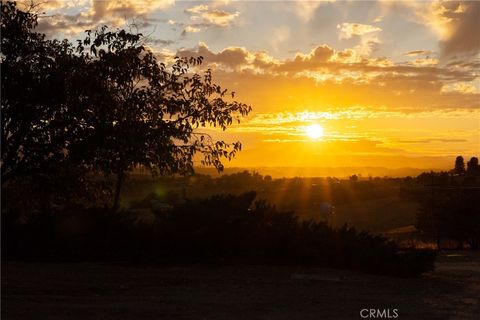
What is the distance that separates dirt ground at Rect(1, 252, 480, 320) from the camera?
395 inches

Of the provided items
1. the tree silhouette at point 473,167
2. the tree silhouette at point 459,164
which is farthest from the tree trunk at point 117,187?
the tree silhouette at point 459,164

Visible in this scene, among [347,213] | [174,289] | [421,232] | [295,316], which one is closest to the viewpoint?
[295,316]

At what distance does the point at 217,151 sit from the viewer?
1606cm

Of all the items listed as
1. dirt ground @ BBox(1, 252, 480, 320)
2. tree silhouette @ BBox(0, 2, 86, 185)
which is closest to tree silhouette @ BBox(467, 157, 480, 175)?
dirt ground @ BBox(1, 252, 480, 320)

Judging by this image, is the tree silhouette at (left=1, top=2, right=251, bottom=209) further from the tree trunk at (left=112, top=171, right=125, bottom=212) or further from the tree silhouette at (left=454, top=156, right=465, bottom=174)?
the tree silhouette at (left=454, top=156, right=465, bottom=174)

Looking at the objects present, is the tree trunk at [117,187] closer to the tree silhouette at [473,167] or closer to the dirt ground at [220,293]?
the dirt ground at [220,293]

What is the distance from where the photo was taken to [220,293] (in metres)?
11.7

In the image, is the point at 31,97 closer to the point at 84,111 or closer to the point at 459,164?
the point at 84,111

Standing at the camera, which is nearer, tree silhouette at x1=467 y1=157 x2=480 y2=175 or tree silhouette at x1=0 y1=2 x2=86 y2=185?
tree silhouette at x1=0 y1=2 x2=86 y2=185

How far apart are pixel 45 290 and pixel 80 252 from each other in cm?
406

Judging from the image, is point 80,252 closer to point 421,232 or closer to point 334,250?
point 334,250

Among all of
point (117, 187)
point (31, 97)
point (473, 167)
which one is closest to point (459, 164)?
point (473, 167)

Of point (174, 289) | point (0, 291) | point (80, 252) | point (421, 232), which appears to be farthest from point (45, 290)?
point (421, 232)

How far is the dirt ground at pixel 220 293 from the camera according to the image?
32.9ft
